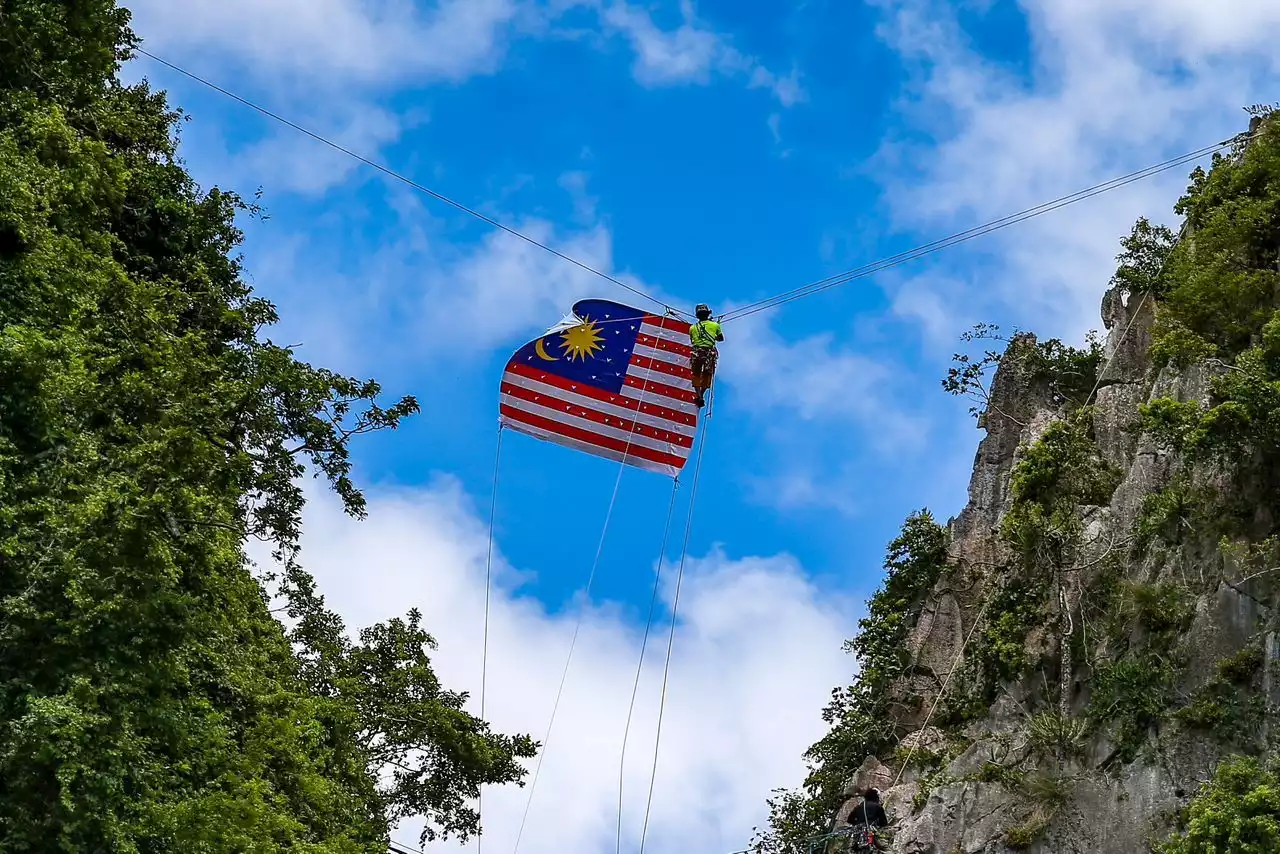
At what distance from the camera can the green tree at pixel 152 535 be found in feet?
50.9

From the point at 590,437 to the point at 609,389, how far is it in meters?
0.80

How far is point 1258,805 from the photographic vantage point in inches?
640

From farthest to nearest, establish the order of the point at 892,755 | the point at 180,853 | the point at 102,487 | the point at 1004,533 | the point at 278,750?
the point at 892,755, the point at 1004,533, the point at 278,750, the point at 102,487, the point at 180,853

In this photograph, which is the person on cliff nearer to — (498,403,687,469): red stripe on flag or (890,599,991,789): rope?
(890,599,991,789): rope

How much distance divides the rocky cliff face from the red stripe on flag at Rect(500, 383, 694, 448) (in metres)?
5.81

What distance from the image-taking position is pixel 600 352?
22438mm

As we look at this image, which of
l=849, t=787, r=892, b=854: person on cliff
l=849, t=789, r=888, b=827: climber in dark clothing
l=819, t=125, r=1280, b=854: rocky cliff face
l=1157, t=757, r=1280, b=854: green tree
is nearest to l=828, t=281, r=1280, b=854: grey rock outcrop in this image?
l=819, t=125, r=1280, b=854: rocky cliff face

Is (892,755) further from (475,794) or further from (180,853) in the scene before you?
(180,853)

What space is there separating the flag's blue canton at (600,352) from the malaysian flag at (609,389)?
15mm

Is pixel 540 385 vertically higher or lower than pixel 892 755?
higher

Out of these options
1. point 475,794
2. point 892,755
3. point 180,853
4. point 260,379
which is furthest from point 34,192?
point 892,755

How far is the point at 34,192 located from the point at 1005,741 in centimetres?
1533

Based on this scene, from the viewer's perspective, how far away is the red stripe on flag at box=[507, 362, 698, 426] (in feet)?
73.0

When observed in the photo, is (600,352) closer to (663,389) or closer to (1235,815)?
(663,389)
